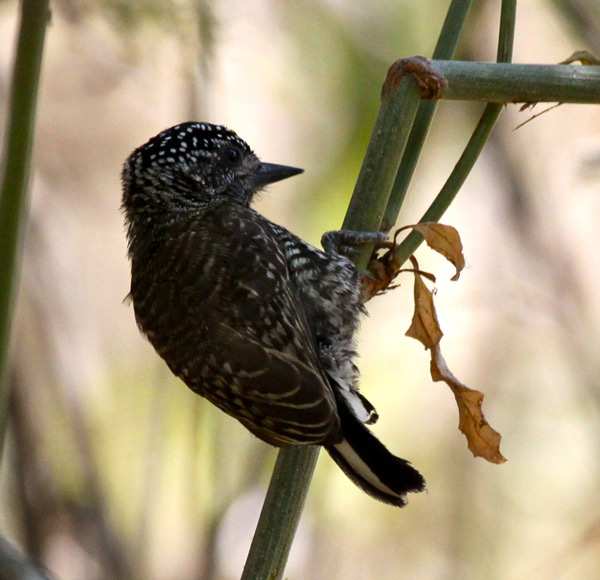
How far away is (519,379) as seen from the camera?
394 centimetres

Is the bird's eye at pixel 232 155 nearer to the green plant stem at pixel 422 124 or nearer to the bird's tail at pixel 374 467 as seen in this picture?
the bird's tail at pixel 374 467

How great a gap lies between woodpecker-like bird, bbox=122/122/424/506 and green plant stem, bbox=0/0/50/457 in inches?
21.6

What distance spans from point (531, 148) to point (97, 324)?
5.12ft

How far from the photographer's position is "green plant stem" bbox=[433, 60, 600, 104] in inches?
69.7

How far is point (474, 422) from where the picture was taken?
196cm

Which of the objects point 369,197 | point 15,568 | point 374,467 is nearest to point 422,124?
point 369,197

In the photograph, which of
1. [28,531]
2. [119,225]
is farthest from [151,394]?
[28,531]

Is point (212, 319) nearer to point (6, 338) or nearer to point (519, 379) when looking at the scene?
point (6, 338)

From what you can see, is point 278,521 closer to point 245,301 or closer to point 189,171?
point 245,301

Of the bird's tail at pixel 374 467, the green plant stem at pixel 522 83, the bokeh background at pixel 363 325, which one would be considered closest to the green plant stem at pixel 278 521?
the bird's tail at pixel 374 467

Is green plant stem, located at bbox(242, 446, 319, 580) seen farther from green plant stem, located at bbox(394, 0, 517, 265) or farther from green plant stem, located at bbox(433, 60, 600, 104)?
green plant stem, located at bbox(433, 60, 600, 104)

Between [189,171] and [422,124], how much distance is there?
42.5 inches

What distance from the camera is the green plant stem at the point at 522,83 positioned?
177 cm

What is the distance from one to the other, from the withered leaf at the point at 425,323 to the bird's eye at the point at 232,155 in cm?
106
